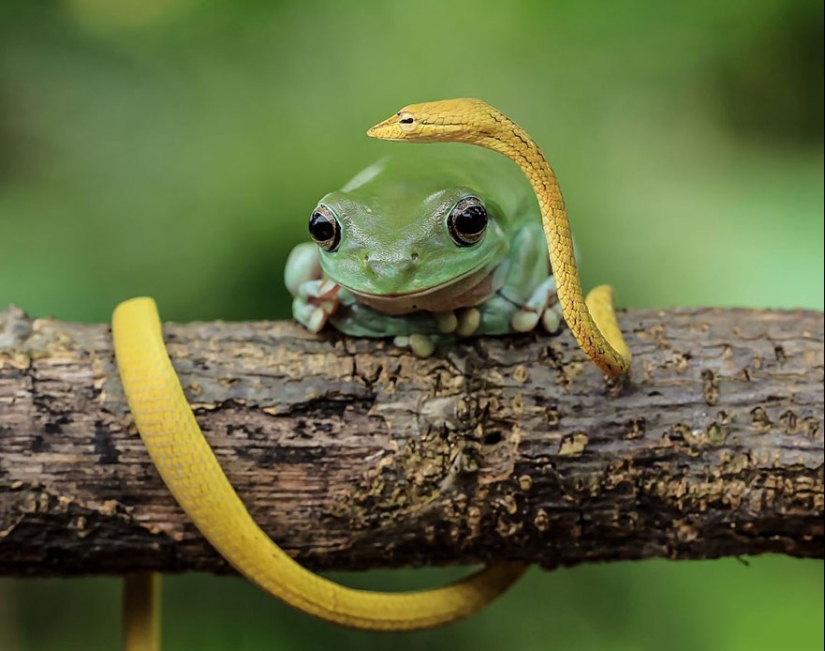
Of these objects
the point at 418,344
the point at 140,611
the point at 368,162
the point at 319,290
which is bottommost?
the point at 140,611

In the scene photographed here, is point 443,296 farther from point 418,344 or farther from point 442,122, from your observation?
point 442,122

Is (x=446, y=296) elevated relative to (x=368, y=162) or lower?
lower

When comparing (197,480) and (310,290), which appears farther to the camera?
(310,290)

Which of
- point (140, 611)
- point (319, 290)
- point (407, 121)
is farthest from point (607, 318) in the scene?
point (140, 611)

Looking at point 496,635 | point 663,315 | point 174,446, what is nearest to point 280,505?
point 174,446

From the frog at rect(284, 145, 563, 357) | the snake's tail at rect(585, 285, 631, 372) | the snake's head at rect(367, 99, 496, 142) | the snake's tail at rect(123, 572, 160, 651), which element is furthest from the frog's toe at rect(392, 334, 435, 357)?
the snake's tail at rect(123, 572, 160, 651)

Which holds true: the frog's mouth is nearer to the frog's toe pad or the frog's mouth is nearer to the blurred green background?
the frog's toe pad

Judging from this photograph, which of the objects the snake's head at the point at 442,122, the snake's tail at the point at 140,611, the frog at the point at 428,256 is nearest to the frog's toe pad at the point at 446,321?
the frog at the point at 428,256

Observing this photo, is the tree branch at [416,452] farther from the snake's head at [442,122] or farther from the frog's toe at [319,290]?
the snake's head at [442,122]
